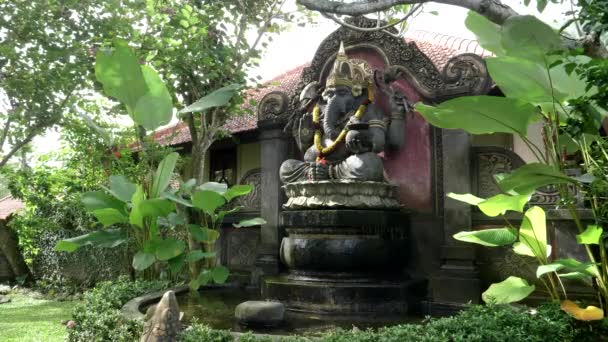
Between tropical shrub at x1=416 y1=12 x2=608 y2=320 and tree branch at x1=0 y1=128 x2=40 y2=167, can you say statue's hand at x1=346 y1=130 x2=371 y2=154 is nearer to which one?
tropical shrub at x1=416 y1=12 x2=608 y2=320

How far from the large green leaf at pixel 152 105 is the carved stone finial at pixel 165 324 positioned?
187 cm

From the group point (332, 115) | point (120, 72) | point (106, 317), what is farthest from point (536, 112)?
point (106, 317)

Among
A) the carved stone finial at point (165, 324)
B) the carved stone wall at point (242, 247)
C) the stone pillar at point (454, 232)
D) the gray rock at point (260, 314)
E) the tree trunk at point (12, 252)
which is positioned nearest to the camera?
the carved stone finial at point (165, 324)

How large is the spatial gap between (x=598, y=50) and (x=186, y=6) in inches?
214

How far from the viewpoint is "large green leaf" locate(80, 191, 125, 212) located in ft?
15.5

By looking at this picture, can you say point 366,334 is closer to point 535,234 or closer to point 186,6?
point 535,234

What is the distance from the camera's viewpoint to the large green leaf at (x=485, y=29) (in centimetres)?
480

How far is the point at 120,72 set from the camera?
14.5 ft

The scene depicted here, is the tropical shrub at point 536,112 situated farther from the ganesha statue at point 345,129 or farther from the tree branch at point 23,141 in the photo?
the tree branch at point 23,141

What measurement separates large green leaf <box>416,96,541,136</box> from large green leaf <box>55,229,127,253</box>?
9.86 ft

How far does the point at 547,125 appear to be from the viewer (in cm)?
451

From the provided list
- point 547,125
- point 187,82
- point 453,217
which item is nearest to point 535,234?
point 547,125

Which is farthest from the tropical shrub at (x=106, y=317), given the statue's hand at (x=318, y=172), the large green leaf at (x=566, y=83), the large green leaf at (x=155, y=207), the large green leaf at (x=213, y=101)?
the large green leaf at (x=566, y=83)

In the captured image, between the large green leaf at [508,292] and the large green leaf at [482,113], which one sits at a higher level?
A: the large green leaf at [482,113]
